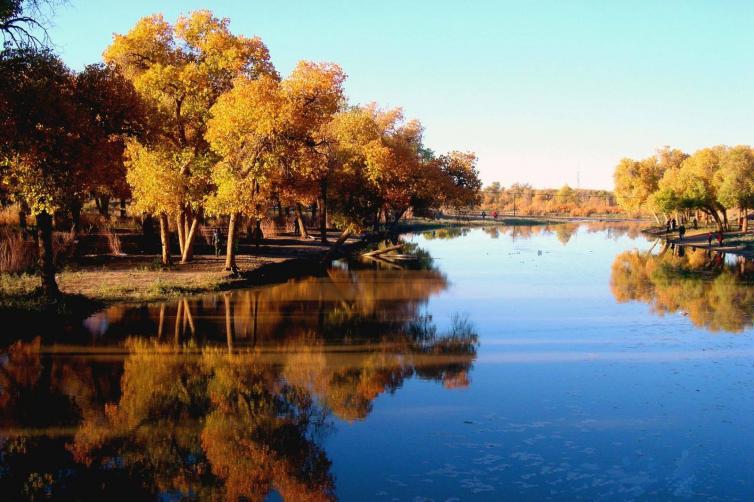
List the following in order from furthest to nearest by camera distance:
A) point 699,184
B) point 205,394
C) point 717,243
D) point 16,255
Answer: point 699,184
point 717,243
point 16,255
point 205,394

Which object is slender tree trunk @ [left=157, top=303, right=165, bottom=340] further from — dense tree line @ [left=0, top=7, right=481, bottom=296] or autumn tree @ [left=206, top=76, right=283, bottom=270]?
autumn tree @ [left=206, top=76, right=283, bottom=270]

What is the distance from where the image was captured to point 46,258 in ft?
68.6

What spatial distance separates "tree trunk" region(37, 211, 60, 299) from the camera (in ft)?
68.9

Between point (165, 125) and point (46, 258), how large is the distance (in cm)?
1110

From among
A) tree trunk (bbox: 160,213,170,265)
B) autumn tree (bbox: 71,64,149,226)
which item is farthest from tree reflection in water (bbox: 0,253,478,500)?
tree trunk (bbox: 160,213,170,265)

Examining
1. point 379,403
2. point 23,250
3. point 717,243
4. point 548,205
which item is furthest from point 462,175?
point 548,205

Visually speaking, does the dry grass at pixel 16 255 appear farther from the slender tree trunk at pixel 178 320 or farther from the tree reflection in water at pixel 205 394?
the slender tree trunk at pixel 178 320

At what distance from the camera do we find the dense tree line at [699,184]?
227 feet

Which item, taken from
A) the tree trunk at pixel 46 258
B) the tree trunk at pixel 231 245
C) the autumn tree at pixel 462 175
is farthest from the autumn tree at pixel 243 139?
the autumn tree at pixel 462 175

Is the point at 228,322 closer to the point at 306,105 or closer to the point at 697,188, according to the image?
the point at 306,105

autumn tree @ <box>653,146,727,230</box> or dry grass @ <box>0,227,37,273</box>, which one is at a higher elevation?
autumn tree @ <box>653,146,727,230</box>

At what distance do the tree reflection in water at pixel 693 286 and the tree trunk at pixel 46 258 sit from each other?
2058 centimetres

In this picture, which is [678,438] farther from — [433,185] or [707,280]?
[433,185]

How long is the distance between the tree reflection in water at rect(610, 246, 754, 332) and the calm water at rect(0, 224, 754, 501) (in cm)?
36
